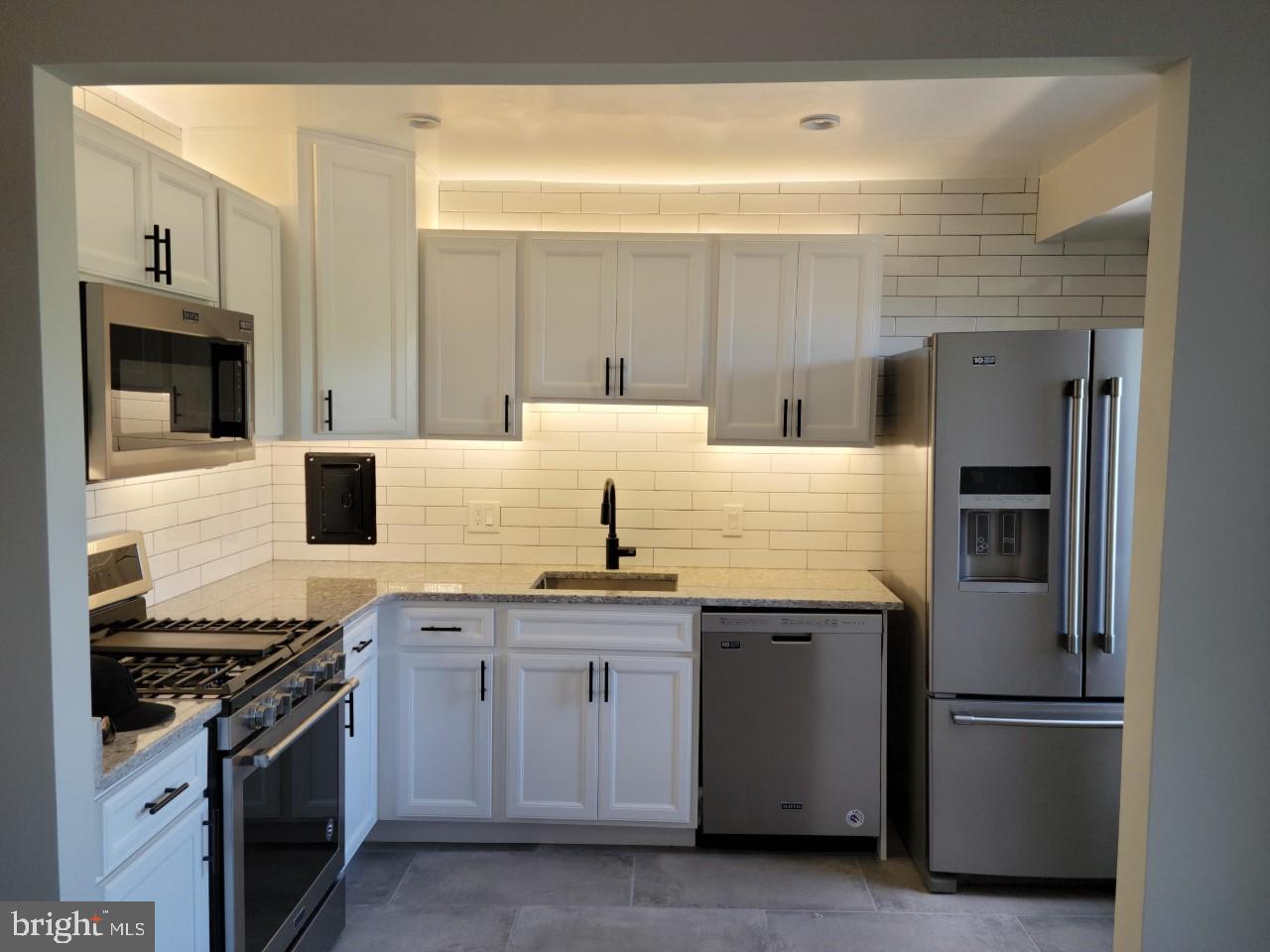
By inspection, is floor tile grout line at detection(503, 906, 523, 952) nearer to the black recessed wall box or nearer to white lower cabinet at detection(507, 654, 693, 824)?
white lower cabinet at detection(507, 654, 693, 824)

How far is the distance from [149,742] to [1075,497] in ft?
8.70

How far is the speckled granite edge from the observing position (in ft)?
5.37

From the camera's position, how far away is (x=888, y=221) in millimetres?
3658

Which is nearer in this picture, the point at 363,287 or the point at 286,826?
the point at 286,826

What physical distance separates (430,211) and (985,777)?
9.64ft

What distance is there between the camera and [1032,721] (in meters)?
2.95

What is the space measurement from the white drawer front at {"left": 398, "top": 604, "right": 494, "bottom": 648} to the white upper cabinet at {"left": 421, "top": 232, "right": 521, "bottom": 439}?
71 centimetres

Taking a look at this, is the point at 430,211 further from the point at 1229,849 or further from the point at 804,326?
the point at 1229,849

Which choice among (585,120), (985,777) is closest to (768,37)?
(585,120)

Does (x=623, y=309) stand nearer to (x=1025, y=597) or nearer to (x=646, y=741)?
(x=646, y=741)

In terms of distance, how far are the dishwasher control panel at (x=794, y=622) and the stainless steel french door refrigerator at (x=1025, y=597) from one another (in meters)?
0.20

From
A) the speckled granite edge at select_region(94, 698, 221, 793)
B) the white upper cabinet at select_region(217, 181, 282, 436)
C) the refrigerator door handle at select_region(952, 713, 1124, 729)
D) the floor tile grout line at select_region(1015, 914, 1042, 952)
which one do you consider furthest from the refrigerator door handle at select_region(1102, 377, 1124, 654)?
the white upper cabinet at select_region(217, 181, 282, 436)

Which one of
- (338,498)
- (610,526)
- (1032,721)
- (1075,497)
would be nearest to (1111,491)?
(1075,497)

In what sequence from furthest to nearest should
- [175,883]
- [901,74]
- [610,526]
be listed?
[610,526] < [175,883] < [901,74]
